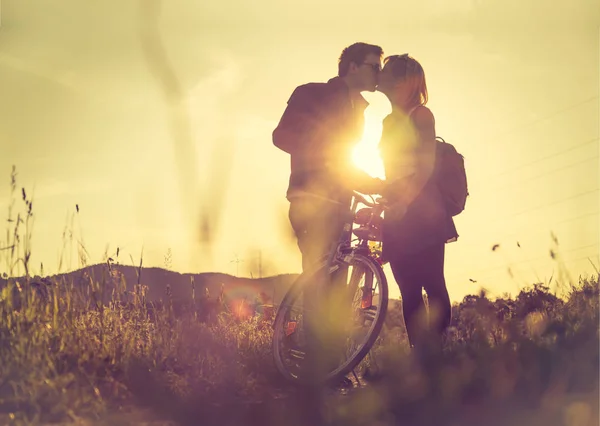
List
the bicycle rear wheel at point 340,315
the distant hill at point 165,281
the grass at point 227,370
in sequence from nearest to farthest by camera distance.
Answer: the grass at point 227,370, the bicycle rear wheel at point 340,315, the distant hill at point 165,281

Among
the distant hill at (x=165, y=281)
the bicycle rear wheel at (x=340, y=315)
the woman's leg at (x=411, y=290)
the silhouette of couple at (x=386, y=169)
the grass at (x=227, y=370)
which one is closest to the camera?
the grass at (x=227, y=370)

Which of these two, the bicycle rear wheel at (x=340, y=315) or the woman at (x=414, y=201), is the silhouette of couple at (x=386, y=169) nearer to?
the woman at (x=414, y=201)

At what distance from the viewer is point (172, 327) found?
560cm

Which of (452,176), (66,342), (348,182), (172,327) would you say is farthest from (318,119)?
(66,342)

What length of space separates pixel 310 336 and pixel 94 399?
1738 millimetres

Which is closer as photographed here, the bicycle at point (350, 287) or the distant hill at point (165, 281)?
the bicycle at point (350, 287)

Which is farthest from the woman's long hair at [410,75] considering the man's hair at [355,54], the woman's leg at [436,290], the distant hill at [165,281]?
the distant hill at [165,281]

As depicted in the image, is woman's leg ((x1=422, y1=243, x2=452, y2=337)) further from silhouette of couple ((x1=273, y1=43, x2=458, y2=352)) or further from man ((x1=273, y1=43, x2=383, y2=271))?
man ((x1=273, y1=43, x2=383, y2=271))

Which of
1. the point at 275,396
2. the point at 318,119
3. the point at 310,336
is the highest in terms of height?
the point at 318,119

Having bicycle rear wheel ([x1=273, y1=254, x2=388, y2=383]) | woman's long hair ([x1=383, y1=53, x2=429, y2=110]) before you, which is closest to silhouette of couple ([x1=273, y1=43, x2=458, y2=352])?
woman's long hair ([x1=383, y1=53, x2=429, y2=110])

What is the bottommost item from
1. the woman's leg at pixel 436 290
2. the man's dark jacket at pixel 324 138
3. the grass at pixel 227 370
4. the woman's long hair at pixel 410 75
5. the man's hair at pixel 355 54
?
the grass at pixel 227 370

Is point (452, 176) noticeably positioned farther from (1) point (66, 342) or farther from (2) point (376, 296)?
(1) point (66, 342)

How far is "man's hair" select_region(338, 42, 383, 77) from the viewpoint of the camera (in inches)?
212

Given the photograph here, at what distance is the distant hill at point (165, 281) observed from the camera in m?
5.76
